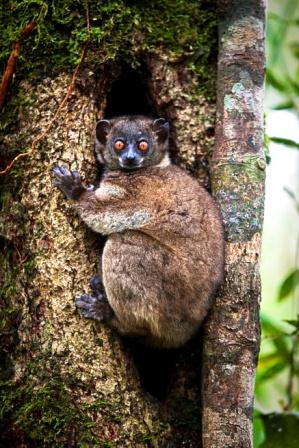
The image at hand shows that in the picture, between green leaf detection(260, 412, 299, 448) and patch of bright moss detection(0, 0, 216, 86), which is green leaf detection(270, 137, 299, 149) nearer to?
patch of bright moss detection(0, 0, 216, 86)

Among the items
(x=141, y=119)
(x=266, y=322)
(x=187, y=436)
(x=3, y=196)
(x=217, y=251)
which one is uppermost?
(x=141, y=119)

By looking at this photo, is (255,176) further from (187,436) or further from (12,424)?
(12,424)

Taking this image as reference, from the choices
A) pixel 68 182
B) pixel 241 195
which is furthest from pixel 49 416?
pixel 241 195

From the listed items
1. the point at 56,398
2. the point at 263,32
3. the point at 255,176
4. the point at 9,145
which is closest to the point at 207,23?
the point at 263,32

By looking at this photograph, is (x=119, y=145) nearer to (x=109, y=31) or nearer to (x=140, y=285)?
(x=109, y=31)

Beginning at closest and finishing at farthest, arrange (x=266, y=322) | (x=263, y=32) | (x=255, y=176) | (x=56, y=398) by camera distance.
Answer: (x=56, y=398), (x=255, y=176), (x=263, y=32), (x=266, y=322)

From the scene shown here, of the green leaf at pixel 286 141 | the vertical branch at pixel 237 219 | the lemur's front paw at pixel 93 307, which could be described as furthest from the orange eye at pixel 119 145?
the lemur's front paw at pixel 93 307

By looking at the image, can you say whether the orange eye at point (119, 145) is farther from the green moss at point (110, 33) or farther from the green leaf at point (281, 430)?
the green leaf at point (281, 430)
